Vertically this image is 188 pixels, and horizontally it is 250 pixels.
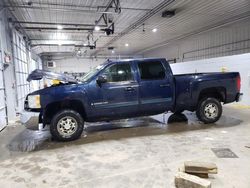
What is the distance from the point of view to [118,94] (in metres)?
4.95

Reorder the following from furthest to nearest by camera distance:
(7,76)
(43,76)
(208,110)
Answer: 1. (7,76)
2. (208,110)
3. (43,76)

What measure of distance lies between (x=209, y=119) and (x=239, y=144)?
1675 millimetres

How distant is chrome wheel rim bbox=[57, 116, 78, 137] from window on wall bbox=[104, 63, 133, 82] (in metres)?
1.25

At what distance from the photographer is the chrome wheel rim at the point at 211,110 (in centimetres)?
574

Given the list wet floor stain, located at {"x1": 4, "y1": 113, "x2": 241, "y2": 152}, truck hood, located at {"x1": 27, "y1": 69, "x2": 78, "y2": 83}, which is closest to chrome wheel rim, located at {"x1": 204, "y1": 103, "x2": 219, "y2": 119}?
wet floor stain, located at {"x1": 4, "y1": 113, "x2": 241, "y2": 152}

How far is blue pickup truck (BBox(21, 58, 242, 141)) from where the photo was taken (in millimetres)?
4629

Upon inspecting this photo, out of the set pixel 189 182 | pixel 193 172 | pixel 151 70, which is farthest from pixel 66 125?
pixel 189 182

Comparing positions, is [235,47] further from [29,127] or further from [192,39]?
[29,127]

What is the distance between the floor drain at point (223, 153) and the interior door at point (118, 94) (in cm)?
203

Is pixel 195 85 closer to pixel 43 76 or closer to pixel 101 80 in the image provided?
pixel 101 80

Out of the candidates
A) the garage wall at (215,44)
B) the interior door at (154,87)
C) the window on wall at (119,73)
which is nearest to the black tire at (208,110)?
the interior door at (154,87)

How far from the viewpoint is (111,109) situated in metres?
4.96

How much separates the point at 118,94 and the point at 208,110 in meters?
2.57

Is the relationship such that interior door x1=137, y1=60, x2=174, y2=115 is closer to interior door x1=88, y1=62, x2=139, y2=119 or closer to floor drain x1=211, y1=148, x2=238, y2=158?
interior door x1=88, y1=62, x2=139, y2=119
